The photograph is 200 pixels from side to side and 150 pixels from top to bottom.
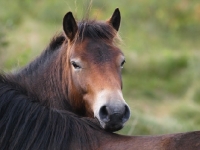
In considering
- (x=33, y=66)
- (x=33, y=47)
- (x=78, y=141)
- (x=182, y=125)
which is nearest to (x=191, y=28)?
(x=33, y=47)

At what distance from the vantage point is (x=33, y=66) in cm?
598

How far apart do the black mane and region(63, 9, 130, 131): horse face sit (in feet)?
1.60

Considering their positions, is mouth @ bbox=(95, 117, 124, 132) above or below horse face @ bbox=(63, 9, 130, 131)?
below

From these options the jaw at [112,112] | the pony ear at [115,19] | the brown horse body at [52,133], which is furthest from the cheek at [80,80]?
the brown horse body at [52,133]

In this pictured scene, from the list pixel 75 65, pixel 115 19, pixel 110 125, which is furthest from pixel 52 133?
pixel 115 19

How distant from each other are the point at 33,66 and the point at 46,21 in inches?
358

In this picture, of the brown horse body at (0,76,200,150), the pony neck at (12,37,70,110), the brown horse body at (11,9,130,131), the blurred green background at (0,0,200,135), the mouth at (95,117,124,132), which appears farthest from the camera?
the blurred green background at (0,0,200,135)

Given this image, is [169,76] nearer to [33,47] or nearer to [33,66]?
[33,47]

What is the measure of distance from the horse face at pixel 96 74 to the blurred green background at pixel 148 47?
2.63 m

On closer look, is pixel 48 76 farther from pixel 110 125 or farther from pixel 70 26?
pixel 110 125

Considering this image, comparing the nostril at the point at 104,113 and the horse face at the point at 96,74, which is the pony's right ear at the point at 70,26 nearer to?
the horse face at the point at 96,74

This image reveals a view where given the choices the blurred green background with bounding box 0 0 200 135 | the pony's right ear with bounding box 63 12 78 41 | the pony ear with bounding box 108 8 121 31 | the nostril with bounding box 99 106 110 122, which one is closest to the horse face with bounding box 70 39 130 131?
the nostril with bounding box 99 106 110 122

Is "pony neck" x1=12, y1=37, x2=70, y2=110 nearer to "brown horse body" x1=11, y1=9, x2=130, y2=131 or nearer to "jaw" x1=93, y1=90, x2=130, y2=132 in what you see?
"brown horse body" x1=11, y1=9, x2=130, y2=131

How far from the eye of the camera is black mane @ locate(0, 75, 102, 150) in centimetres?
446
